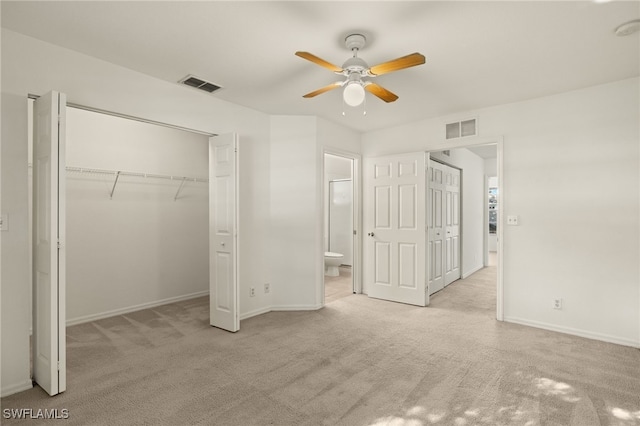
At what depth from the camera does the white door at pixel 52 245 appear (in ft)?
7.68

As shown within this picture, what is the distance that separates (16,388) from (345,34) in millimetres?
3529

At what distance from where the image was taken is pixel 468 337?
352 centimetres

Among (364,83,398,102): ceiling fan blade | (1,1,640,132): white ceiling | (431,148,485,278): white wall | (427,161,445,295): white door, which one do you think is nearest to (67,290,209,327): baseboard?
(1,1,640,132): white ceiling

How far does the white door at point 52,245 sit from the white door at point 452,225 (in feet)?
17.2

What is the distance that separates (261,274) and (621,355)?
379 cm

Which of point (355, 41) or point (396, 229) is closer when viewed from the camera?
point (355, 41)

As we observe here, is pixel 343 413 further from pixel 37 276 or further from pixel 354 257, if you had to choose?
pixel 354 257

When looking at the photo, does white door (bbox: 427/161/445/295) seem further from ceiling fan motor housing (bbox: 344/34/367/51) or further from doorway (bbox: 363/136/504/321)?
ceiling fan motor housing (bbox: 344/34/367/51)

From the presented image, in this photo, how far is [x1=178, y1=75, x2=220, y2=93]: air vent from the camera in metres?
3.34

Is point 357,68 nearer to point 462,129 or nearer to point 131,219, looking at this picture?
point 462,129

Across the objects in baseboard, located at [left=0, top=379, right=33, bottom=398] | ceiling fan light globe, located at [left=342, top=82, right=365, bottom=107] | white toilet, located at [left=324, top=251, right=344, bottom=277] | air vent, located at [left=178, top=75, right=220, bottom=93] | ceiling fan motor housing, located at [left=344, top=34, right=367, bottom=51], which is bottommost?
baseboard, located at [left=0, top=379, right=33, bottom=398]

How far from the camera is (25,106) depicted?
8.33 feet

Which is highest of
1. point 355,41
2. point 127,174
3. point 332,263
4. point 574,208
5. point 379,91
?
point 355,41

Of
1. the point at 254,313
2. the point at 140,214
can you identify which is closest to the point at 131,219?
the point at 140,214
